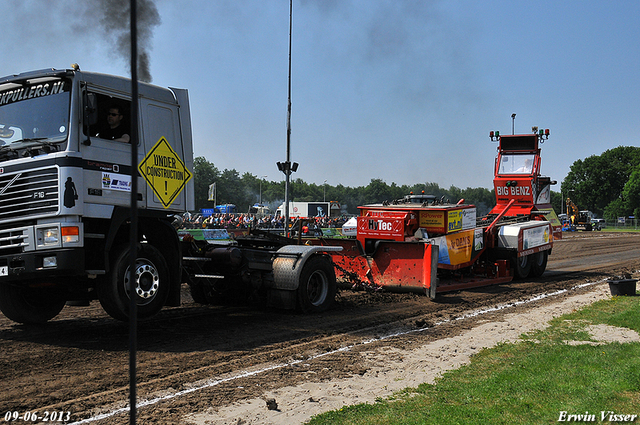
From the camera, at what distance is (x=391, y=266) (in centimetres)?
1109

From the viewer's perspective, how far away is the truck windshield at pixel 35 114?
21.1ft

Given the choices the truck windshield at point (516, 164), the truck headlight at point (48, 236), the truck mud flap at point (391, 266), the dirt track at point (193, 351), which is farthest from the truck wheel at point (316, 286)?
the truck windshield at point (516, 164)

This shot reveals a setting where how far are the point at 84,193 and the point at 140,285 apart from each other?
133 centimetres

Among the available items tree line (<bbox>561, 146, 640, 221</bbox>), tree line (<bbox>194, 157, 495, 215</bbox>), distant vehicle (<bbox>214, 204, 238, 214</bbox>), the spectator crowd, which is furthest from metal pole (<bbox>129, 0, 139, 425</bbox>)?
tree line (<bbox>561, 146, 640, 221</bbox>)

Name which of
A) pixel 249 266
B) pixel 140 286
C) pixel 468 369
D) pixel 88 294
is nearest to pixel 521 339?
pixel 468 369

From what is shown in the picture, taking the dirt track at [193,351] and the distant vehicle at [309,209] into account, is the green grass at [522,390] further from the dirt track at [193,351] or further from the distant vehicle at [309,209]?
the distant vehicle at [309,209]

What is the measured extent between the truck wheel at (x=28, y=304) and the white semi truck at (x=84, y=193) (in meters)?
0.01

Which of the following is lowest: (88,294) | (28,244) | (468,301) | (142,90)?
(468,301)

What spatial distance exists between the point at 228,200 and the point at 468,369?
84.6 m

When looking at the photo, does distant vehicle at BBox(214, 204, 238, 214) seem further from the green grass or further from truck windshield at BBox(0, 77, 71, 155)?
the green grass

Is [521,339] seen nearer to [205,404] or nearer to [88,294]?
[205,404]

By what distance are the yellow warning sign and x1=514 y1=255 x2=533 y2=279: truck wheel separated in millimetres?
9555

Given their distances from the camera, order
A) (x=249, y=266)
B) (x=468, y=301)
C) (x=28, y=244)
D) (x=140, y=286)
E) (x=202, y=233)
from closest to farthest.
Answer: (x=28, y=244), (x=140, y=286), (x=249, y=266), (x=468, y=301), (x=202, y=233)

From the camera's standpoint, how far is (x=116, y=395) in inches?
187
